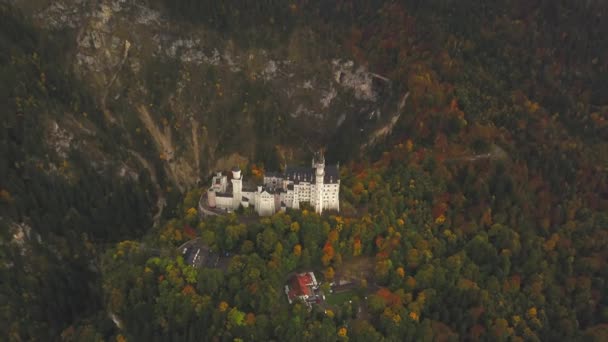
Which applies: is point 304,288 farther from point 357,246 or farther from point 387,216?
point 387,216

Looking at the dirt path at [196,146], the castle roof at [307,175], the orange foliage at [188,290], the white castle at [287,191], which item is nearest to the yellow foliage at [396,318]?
the white castle at [287,191]

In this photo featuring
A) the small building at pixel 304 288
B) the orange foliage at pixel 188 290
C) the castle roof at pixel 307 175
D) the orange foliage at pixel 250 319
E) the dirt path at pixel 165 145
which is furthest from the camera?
the dirt path at pixel 165 145

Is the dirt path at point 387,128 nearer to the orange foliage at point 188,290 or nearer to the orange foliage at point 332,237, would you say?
the orange foliage at point 332,237

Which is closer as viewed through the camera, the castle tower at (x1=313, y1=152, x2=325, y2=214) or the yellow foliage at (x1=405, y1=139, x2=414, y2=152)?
the castle tower at (x1=313, y1=152, x2=325, y2=214)

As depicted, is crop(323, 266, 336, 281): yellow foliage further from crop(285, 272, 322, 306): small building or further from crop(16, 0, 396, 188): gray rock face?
crop(16, 0, 396, 188): gray rock face

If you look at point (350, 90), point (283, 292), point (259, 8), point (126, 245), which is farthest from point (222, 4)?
point (283, 292)

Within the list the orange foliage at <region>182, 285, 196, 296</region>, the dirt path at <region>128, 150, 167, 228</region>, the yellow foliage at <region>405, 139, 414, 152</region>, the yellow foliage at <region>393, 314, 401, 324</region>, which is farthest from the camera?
the dirt path at <region>128, 150, 167, 228</region>

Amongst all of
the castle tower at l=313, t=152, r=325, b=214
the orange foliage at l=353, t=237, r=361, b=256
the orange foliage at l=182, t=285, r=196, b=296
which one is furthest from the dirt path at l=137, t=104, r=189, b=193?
the orange foliage at l=353, t=237, r=361, b=256

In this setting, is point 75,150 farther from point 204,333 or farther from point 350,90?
point 350,90
